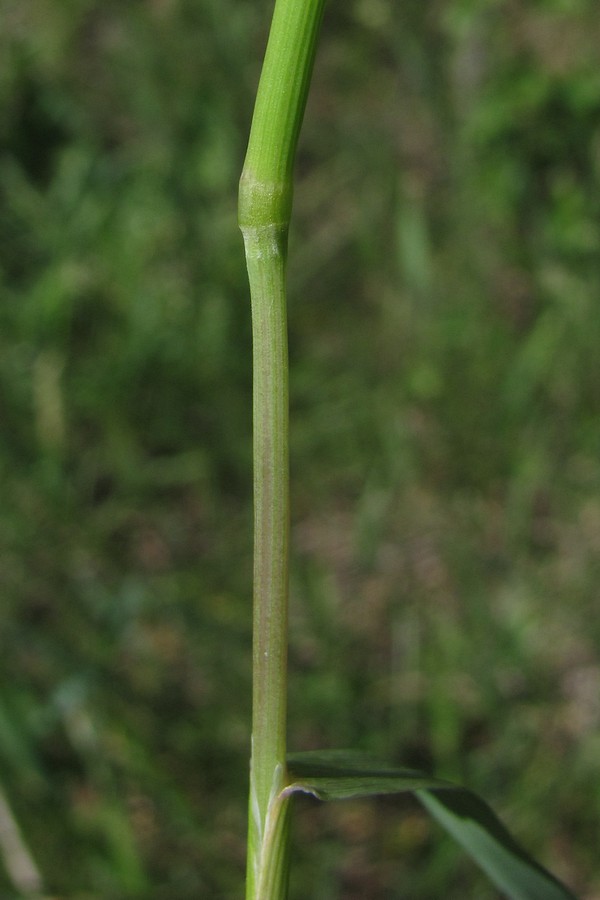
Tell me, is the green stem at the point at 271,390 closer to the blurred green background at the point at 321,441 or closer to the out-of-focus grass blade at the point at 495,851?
the out-of-focus grass blade at the point at 495,851

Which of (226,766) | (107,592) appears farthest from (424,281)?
(226,766)

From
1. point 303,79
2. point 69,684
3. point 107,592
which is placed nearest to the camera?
point 303,79

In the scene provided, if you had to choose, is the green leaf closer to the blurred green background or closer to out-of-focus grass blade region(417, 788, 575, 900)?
out-of-focus grass blade region(417, 788, 575, 900)

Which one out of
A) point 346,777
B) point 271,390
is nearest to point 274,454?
point 271,390

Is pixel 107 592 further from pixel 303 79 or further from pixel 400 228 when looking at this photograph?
pixel 303 79

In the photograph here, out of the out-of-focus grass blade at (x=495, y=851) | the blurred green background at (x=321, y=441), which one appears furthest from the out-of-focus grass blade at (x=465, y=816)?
the blurred green background at (x=321, y=441)
